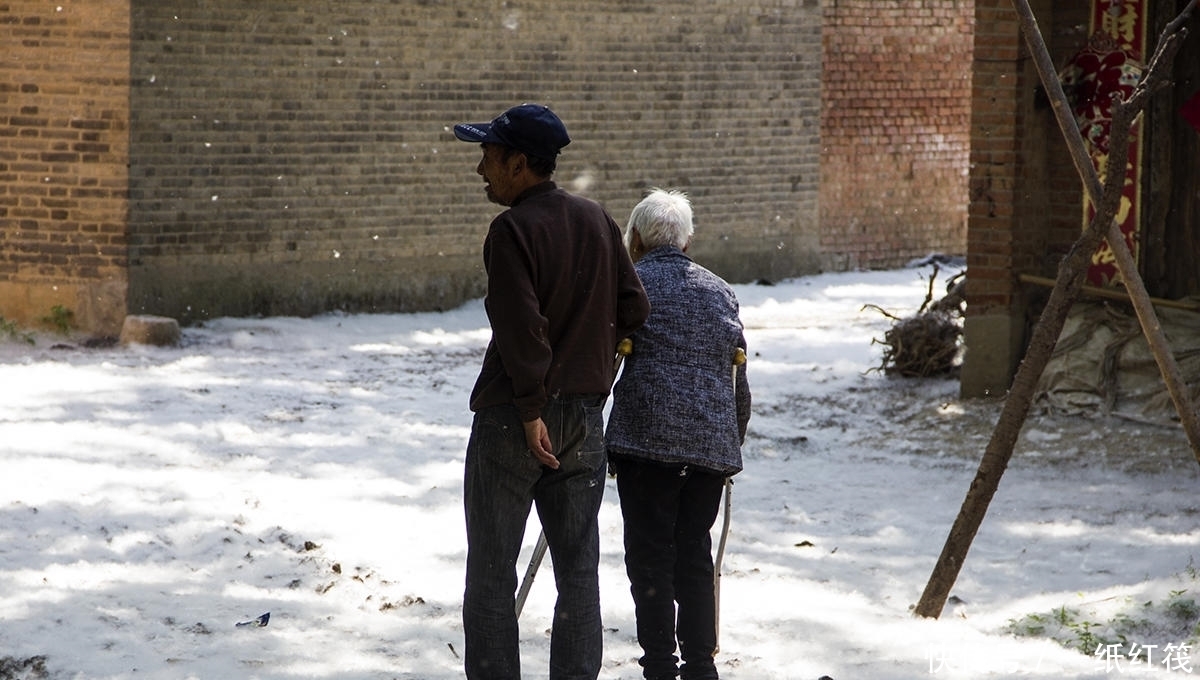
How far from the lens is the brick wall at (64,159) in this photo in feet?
39.8

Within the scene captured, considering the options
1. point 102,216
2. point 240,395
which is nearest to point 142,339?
point 102,216

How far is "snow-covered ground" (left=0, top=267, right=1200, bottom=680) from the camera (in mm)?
5531

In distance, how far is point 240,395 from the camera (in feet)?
34.3

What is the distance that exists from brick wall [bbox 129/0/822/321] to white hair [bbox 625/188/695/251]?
333 inches

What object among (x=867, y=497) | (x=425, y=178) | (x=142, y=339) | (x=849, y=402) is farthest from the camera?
(x=425, y=178)

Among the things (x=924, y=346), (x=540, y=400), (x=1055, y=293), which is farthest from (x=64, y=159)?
(x=540, y=400)

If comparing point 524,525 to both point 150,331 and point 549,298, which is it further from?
point 150,331

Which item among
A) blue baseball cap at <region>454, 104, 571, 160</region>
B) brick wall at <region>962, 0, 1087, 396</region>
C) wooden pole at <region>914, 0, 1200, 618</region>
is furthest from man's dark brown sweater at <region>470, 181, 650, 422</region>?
brick wall at <region>962, 0, 1087, 396</region>

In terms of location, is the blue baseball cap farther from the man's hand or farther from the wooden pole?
the wooden pole

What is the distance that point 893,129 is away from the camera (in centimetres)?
1844

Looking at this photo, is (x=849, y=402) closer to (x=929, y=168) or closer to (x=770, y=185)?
(x=770, y=185)

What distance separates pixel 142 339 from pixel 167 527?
17.8 feet

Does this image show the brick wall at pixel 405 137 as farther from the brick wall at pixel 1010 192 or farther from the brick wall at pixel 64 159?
the brick wall at pixel 1010 192

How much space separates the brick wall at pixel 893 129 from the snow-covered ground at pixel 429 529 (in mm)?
6240
